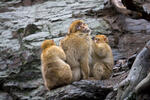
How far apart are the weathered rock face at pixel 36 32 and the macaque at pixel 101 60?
2.03 m

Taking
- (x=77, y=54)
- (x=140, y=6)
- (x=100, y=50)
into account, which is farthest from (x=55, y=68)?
(x=140, y=6)

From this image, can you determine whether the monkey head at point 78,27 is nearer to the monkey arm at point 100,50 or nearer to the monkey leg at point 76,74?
the monkey arm at point 100,50

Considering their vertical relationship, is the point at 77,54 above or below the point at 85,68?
above

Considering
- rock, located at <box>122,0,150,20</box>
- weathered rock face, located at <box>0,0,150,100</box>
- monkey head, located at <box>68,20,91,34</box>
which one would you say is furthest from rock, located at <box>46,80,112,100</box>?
weathered rock face, located at <box>0,0,150,100</box>

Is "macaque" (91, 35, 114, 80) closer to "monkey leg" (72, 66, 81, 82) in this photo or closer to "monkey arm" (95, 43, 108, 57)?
"monkey arm" (95, 43, 108, 57)

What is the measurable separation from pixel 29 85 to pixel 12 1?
5439mm

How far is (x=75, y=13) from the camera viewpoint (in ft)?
43.9

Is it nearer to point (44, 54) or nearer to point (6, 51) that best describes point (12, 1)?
point (6, 51)

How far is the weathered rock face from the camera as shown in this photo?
11.3 m

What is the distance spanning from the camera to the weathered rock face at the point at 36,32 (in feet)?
37.0

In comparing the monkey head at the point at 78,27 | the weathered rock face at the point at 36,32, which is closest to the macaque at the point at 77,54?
the monkey head at the point at 78,27

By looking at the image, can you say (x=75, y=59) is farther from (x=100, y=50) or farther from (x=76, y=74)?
(x=100, y=50)

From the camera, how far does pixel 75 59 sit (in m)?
8.93

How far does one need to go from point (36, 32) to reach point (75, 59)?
444cm
